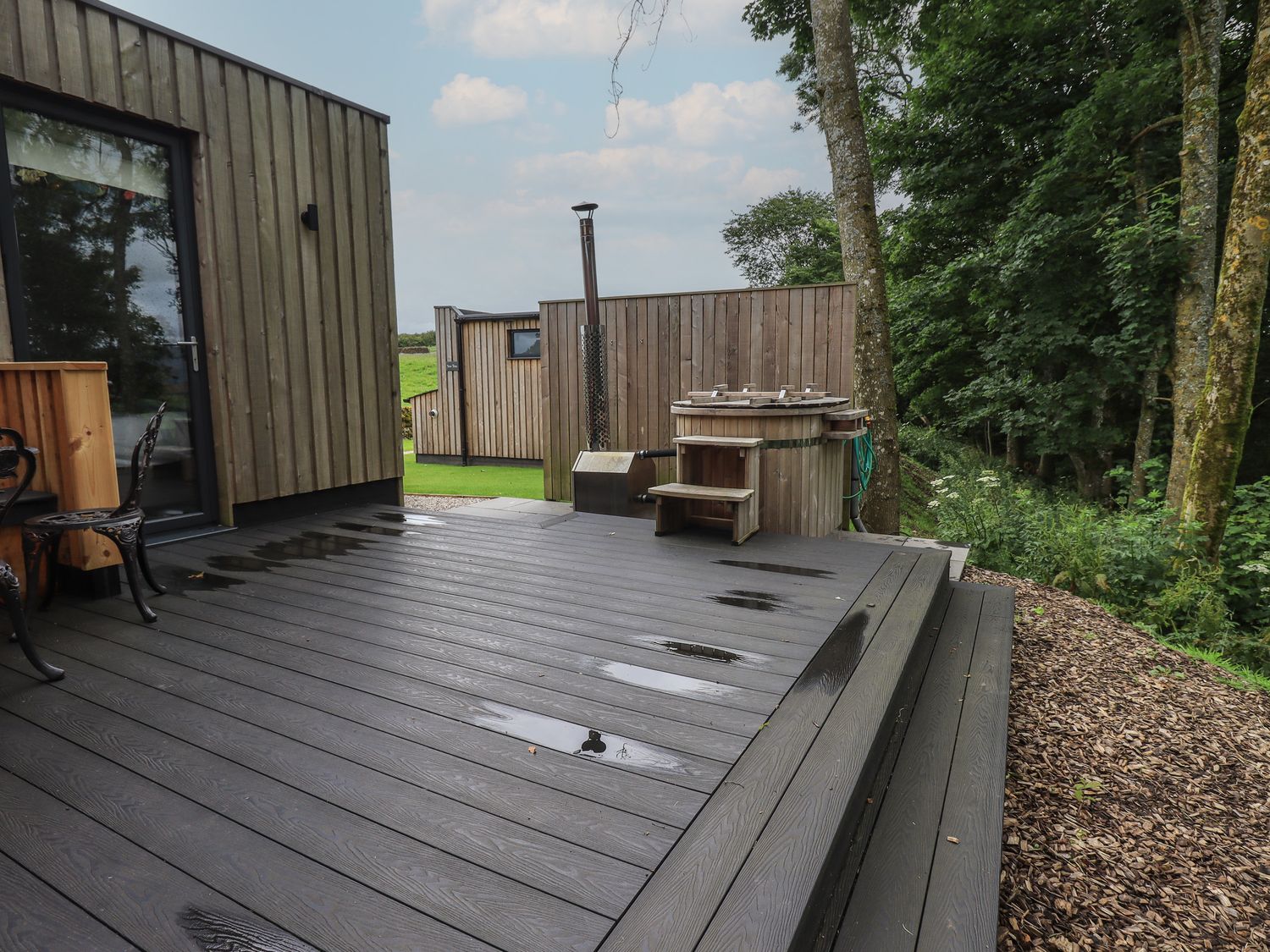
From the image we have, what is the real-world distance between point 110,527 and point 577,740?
1791 millimetres

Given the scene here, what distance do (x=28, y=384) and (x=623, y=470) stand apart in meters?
2.95

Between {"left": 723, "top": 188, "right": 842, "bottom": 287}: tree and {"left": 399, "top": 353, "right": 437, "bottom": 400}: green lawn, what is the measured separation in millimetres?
9345

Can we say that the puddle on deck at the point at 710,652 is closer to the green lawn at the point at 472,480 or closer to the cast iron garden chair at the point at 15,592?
the cast iron garden chair at the point at 15,592

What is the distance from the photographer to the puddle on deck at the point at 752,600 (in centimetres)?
261

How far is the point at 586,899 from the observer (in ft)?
3.69

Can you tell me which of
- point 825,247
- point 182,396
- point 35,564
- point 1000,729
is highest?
point 825,247

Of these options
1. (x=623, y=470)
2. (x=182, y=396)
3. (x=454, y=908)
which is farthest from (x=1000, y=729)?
(x=182, y=396)

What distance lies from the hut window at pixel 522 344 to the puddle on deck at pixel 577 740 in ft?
27.6

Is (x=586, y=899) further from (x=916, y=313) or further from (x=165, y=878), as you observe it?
(x=916, y=313)

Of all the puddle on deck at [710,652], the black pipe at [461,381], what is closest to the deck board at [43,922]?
the puddle on deck at [710,652]

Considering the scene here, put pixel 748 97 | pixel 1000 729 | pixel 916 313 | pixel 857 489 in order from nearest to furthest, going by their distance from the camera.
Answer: pixel 1000 729
pixel 857 489
pixel 916 313
pixel 748 97

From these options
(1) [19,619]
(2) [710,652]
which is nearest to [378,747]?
(2) [710,652]

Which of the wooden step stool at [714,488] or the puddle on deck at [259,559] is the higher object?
the wooden step stool at [714,488]

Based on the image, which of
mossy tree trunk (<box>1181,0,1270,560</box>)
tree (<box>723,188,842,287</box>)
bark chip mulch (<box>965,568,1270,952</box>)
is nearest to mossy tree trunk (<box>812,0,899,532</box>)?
mossy tree trunk (<box>1181,0,1270,560</box>)
